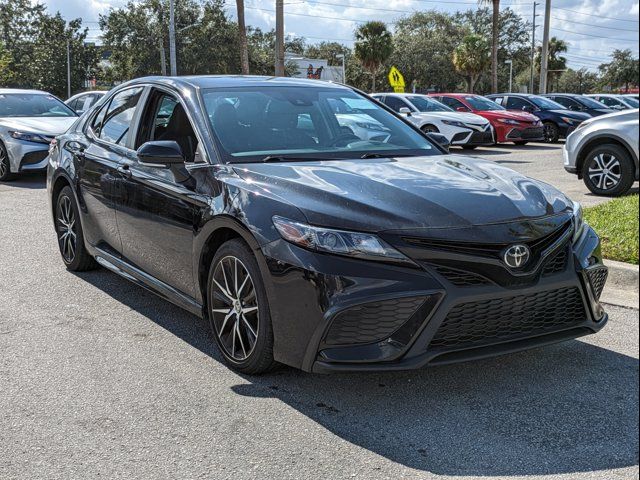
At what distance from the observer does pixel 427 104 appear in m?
20.1

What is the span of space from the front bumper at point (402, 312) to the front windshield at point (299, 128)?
110cm

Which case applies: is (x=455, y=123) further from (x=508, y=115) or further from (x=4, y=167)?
(x=4, y=167)

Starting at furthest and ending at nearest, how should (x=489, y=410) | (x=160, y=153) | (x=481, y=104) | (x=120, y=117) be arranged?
1. (x=481, y=104)
2. (x=120, y=117)
3. (x=160, y=153)
4. (x=489, y=410)

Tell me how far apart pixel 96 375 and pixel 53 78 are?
64181mm

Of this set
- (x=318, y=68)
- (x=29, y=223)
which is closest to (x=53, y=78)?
(x=318, y=68)

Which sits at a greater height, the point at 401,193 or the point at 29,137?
the point at 401,193

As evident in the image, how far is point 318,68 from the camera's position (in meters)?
62.7

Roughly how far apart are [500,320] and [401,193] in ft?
2.50

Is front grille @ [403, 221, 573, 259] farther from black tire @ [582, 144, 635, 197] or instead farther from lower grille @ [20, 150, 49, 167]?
lower grille @ [20, 150, 49, 167]

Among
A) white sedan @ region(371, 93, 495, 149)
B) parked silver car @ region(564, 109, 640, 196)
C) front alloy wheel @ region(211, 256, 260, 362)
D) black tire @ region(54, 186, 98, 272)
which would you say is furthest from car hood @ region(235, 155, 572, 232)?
white sedan @ region(371, 93, 495, 149)

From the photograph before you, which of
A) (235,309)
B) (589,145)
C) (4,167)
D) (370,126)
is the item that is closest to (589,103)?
(589,145)

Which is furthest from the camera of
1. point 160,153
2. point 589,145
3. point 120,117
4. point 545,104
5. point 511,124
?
point 545,104

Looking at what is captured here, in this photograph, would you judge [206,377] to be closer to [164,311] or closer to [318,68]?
[164,311]

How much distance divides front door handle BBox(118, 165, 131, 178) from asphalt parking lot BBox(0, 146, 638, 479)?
3.32ft
